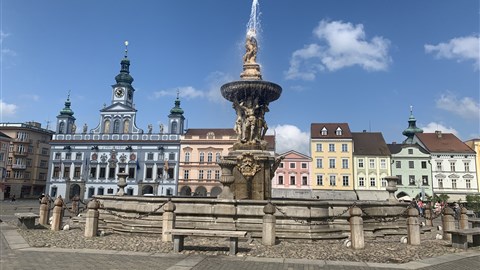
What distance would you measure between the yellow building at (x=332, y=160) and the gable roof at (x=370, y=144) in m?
2.02

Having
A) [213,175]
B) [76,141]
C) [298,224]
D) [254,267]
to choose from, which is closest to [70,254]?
[254,267]

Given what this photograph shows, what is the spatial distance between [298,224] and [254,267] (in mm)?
4480

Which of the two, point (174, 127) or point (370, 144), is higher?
point (174, 127)

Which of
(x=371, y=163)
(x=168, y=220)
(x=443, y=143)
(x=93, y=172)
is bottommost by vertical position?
(x=168, y=220)

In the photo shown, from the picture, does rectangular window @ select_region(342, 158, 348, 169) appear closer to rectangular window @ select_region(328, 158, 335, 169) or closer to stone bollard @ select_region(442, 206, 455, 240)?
rectangular window @ select_region(328, 158, 335, 169)

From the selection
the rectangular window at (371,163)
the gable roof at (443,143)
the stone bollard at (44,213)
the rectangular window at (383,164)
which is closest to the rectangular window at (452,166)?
the gable roof at (443,143)

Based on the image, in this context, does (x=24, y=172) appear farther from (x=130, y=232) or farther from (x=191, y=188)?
(x=130, y=232)

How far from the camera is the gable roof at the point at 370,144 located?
57.0m

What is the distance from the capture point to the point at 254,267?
25.5ft

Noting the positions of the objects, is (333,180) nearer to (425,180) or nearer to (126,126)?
(425,180)

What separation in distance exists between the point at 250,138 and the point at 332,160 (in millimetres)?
43242

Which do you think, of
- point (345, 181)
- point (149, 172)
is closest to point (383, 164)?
point (345, 181)

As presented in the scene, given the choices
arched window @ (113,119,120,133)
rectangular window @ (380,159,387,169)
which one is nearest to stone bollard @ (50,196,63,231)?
rectangular window @ (380,159,387,169)

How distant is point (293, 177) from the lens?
58.2m
